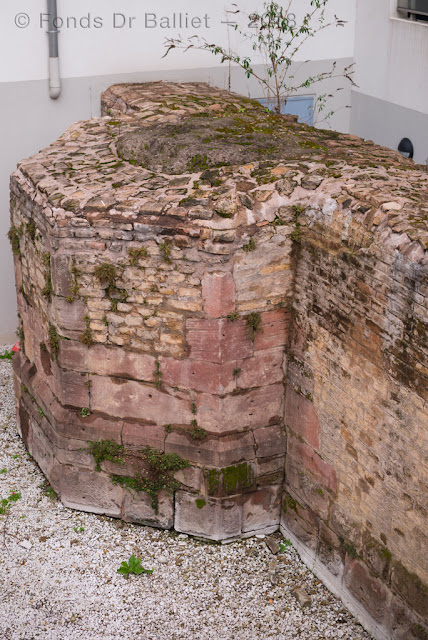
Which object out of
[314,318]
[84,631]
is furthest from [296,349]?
[84,631]

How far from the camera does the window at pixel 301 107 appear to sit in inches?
412

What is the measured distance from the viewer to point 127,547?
685 cm

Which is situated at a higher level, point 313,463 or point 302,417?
point 302,417

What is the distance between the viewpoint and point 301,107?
34.7ft

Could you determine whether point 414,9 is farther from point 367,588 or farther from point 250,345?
point 367,588

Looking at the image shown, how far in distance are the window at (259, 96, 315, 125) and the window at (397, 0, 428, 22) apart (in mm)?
1488

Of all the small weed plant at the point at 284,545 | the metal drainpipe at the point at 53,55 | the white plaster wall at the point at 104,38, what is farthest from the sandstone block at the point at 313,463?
the white plaster wall at the point at 104,38

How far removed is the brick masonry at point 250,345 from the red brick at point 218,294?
0.01 meters

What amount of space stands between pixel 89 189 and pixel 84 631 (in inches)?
131

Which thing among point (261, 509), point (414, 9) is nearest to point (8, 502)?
point (261, 509)

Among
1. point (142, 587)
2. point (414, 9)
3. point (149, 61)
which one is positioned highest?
point (414, 9)

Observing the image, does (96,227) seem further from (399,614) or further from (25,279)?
(399,614)

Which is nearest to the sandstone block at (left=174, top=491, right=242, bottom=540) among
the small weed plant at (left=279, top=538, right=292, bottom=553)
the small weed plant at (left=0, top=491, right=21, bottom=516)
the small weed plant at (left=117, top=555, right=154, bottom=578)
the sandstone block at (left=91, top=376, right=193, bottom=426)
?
the small weed plant at (left=279, top=538, right=292, bottom=553)

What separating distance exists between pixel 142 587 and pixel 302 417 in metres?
1.79
